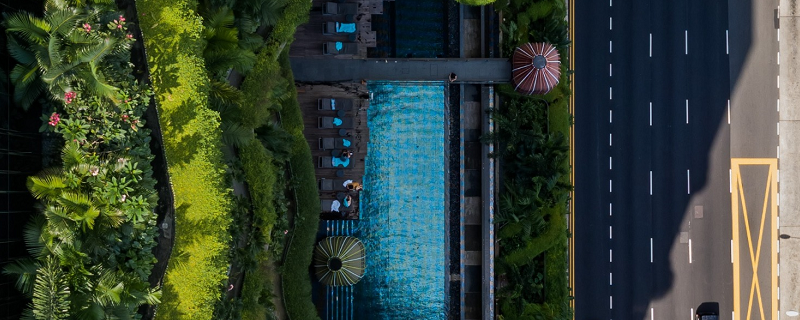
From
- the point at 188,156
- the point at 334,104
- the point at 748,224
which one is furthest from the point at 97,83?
the point at 748,224

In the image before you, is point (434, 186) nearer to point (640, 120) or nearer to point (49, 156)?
point (640, 120)

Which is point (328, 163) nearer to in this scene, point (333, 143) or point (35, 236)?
point (333, 143)

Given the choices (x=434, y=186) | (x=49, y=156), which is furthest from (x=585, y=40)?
(x=49, y=156)

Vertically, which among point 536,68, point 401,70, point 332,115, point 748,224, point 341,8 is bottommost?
point 748,224

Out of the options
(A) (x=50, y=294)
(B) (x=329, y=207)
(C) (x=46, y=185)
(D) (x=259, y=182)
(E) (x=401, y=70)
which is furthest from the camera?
(E) (x=401, y=70)

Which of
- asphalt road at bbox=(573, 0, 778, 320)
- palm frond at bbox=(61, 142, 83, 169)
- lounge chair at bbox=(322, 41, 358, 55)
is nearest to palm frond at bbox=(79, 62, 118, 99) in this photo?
palm frond at bbox=(61, 142, 83, 169)
